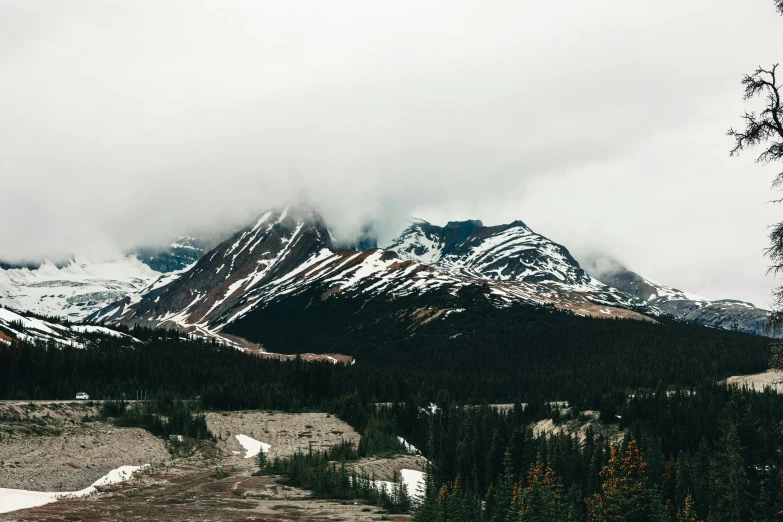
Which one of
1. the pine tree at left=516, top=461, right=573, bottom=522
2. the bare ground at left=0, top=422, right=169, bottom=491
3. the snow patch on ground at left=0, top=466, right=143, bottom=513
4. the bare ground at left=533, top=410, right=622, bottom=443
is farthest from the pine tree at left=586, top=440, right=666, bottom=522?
the bare ground at left=533, top=410, right=622, bottom=443

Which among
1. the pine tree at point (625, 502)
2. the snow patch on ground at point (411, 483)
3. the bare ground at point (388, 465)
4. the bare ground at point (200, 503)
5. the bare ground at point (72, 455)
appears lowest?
the snow patch on ground at point (411, 483)

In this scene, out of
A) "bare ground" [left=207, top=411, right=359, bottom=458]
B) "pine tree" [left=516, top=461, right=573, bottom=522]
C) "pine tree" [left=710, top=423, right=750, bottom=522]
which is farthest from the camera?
"bare ground" [left=207, top=411, right=359, bottom=458]

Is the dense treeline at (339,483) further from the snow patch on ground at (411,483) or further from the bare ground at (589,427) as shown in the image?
the bare ground at (589,427)

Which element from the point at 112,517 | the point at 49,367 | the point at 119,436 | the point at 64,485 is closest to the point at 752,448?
the point at 112,517

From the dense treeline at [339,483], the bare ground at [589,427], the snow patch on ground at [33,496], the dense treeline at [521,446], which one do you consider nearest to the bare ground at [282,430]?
the dense treeline at [521,446]

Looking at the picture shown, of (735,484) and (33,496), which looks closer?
(735,484)

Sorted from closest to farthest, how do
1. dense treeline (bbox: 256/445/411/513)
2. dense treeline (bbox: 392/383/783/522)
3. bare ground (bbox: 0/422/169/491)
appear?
dense treeline (bbox: 392/383/783/522), dense treeline (bbox: 256/445/411/513), bare ground (bbox: 0/422/169/491)

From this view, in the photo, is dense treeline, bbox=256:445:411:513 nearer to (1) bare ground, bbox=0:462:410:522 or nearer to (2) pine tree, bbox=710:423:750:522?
(1) bare ground, bbox=0:462:410:522

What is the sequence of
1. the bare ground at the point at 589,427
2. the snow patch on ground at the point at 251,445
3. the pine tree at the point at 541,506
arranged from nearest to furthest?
the pine tree at the point at 541,506
the snow patch on ground at the point at 251,445
the bare ground at the point at 589,427

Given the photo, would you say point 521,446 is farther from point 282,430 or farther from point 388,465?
point 282,430

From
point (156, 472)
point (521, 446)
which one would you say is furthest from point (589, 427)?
point (156, 472)

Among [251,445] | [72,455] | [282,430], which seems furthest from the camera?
[282,430]

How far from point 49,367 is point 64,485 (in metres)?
82.8

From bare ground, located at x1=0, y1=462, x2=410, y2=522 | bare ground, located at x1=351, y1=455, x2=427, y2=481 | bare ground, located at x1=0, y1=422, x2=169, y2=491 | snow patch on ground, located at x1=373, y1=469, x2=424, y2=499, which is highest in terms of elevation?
bare ground, located at x1=0, y1=422, x2=169, y2=491
